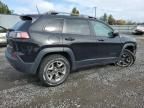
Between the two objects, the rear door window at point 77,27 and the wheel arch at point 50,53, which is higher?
the rear door window at point 77,27

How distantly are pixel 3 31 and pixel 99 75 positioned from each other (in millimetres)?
7530

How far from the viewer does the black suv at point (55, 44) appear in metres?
4.35

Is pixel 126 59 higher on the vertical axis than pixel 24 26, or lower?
lower

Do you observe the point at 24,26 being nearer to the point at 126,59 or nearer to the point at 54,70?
the point at 54,70

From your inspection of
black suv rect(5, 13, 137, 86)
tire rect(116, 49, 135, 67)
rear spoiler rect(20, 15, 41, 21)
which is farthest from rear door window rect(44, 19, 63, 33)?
tire rect(116, 49, 135, 67)

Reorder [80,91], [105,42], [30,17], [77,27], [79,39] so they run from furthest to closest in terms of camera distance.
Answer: [105,42]
[77,27]
[79,39]
[30,17]
[80,91]

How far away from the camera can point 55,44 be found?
457cm

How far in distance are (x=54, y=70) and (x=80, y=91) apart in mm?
864

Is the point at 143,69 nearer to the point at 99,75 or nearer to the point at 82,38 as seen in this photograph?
the point at 99,75

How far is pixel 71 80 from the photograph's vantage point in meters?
5.12

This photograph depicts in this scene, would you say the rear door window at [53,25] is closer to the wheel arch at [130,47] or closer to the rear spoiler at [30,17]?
the rear spoiler at [30,17]

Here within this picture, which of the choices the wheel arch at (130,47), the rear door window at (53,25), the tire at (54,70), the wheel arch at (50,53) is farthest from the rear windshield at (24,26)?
the wheel arch at (130,47)

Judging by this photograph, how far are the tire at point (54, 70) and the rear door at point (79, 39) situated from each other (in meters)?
0.40

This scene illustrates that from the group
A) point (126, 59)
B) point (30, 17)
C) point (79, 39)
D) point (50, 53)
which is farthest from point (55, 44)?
point (126, 59)
